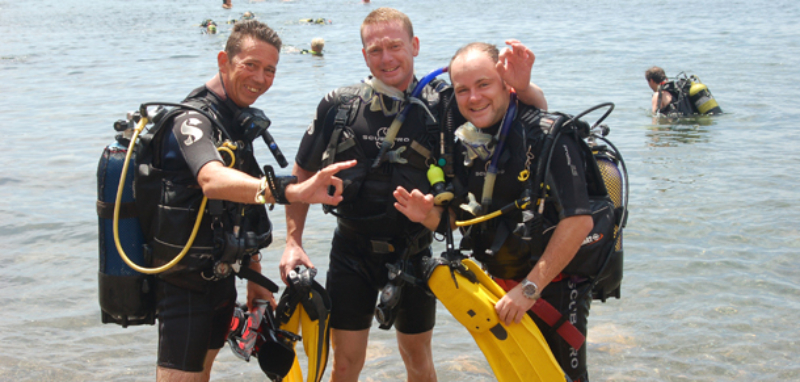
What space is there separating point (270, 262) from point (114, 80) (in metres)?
12.7

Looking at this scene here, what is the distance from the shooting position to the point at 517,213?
3.13m

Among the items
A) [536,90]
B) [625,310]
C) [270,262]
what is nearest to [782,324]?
[625,310]

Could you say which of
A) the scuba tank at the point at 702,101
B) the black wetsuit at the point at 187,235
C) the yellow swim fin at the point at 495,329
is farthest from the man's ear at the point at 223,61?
the scuba tank at the point at 702,101

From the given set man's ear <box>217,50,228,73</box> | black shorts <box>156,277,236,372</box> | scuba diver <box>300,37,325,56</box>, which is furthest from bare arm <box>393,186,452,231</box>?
scuba diver <box>300,37,325,56</box>

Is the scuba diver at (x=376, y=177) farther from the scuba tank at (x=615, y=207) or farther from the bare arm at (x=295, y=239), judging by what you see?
the scuba tank at (x=615, y=207)

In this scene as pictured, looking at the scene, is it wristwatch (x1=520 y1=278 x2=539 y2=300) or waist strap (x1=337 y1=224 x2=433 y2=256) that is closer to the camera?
wristwatch (x1=520 y1=278 x2=539 y2=300)

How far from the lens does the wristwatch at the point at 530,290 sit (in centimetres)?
296

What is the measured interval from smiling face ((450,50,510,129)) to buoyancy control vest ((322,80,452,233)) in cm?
31

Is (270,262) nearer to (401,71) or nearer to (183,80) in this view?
(401,71)

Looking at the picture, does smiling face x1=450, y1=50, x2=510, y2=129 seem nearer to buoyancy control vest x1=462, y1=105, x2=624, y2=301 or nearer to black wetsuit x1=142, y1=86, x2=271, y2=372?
buoyancy control vest x1=462, y1=105, x2=624, y2=301

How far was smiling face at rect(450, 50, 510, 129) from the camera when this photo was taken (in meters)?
3.06

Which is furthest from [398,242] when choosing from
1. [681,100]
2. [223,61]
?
[681,100]

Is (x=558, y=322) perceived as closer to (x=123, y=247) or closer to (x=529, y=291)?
(x=529, y=291)

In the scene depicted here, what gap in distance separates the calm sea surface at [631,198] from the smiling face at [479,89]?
2252mm
